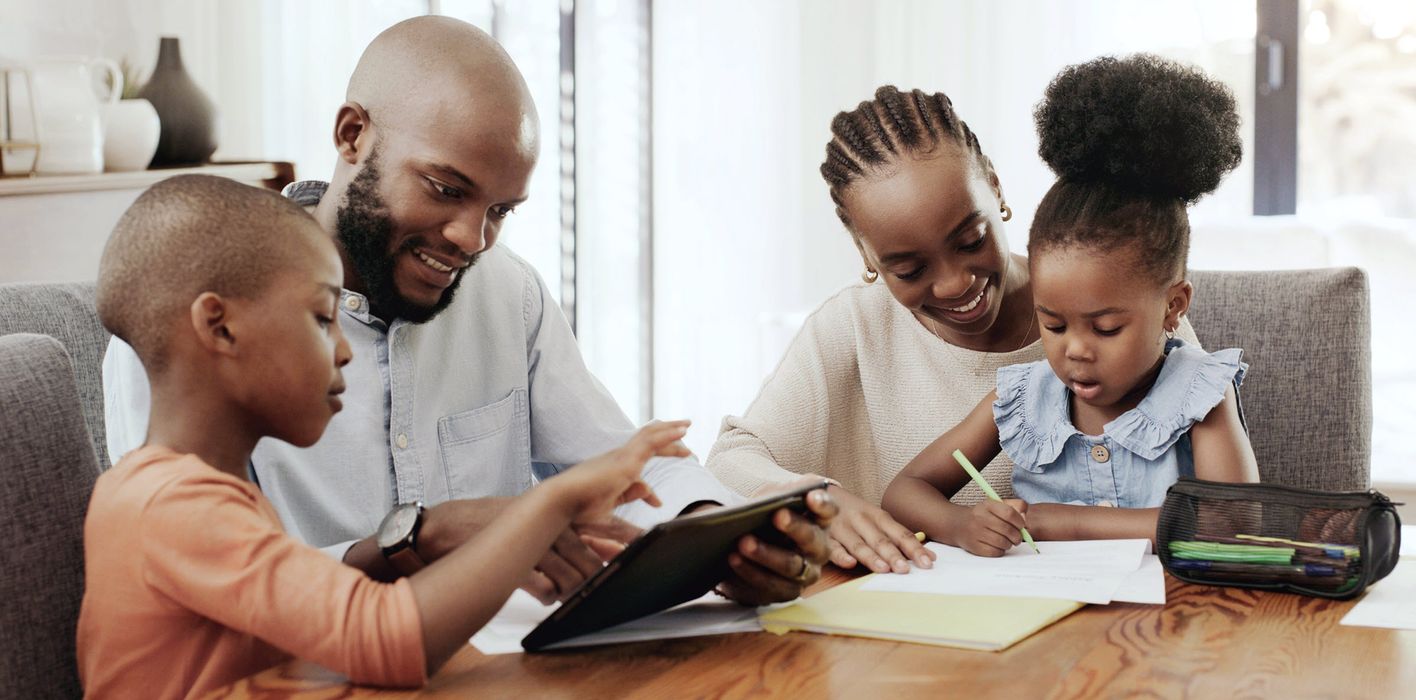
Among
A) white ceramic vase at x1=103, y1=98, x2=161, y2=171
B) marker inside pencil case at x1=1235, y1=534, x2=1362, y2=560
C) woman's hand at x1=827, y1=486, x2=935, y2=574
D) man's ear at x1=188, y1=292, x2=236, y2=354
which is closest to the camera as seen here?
man's ear at x1=188, y1=292, x2=236, y2=354

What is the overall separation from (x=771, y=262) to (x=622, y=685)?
4.32m

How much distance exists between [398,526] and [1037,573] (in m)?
0.62

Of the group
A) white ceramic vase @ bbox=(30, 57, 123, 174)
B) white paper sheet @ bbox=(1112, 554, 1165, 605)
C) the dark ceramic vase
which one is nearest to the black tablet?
white paper sheet @ bbox=(1112, 554, 1165, 605)

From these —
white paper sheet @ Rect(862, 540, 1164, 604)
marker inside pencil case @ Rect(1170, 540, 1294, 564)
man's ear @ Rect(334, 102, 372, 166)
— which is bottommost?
white paper sheet @ Rect(862, 540, 1164, 604)

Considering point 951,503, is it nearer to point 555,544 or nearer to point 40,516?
point 555,544

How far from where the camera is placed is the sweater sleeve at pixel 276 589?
0.95 m

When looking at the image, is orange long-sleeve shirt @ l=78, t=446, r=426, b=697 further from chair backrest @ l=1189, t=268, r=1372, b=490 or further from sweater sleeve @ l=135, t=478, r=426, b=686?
chair backrest @ l=1189, t=268, r=1372, b=490

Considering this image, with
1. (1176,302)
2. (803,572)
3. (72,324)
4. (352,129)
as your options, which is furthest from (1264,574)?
(72,324)

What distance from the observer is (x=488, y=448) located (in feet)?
5.48

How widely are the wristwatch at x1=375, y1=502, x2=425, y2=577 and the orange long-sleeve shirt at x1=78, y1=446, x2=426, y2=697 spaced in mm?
172

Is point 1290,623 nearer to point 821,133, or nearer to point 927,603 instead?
point 927,603

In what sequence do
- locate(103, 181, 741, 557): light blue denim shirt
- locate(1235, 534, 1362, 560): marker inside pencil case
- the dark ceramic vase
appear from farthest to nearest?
the dark ceramic vase < locate(103, 181, 741, 557): light blue denim shirt < locate(1235, 534, 1362, 560): marker inside pencil case

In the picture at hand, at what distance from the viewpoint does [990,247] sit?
1.75 metres

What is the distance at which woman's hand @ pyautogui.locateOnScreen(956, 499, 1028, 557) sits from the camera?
1.40 m
